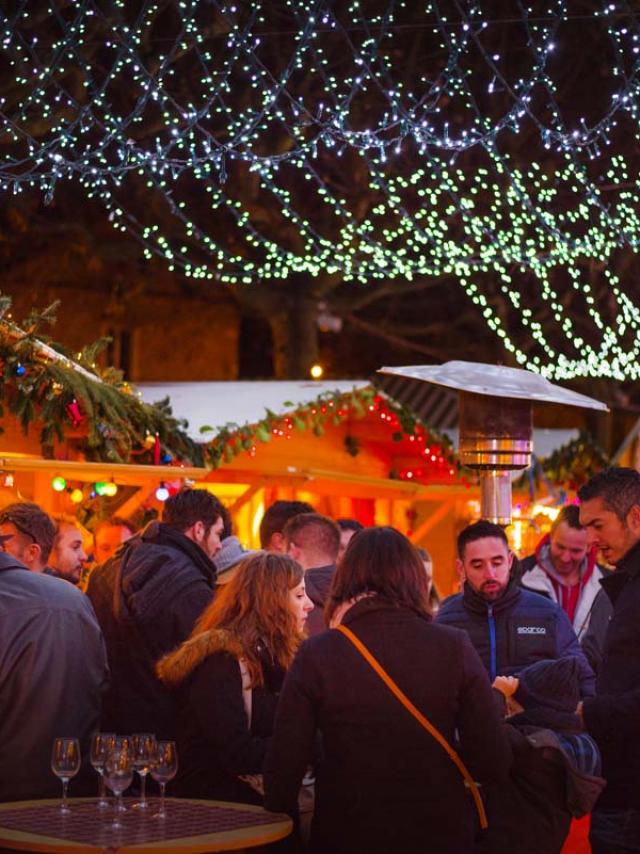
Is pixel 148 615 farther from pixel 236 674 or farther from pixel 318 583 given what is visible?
pixel 318 583

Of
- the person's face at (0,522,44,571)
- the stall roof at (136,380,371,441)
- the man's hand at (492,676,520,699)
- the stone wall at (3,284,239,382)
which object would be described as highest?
Result: the stone wall at (3,284,239,382)

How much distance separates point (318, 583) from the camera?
705cm

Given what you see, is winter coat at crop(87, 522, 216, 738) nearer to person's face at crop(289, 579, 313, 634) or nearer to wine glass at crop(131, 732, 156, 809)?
person's face at crop(289, 579, 313, 634)

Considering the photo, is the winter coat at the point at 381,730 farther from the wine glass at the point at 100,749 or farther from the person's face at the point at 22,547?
the person's face at the point at 22,547

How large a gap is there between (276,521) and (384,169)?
13.9 m

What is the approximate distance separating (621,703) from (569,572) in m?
4.12

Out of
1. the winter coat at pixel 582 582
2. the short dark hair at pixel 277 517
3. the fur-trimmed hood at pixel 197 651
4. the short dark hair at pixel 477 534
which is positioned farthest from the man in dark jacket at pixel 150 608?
Result: the winter coat at pixel 582 582

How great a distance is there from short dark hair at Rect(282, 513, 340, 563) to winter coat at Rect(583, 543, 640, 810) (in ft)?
7.74

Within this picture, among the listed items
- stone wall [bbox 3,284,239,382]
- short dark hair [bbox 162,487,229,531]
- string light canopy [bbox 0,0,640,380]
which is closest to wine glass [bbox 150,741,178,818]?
short dark hair [bbox 162,487,229,531]

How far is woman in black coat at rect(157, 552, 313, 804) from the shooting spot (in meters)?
5.20

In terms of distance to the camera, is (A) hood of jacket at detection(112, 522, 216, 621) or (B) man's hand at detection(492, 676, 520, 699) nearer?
(B) man's hand at detection(492, 676, 520, 699)

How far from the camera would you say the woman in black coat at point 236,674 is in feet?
17.1

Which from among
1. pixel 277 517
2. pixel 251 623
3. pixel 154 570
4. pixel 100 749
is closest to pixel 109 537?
pixel 277 517

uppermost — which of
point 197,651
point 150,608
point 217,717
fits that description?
point 150,608
